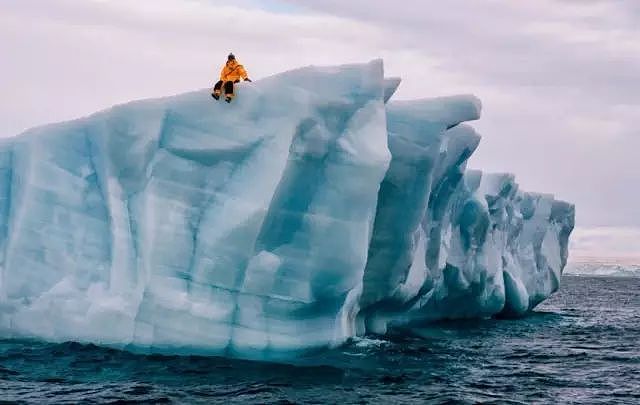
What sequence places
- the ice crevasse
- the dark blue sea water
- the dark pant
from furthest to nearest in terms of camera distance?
the dark pant < the ice crevasse < the dark blue sea water

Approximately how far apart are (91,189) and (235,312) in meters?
3.87

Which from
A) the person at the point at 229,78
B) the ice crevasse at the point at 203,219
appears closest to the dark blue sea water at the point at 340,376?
the ice crevasse at the point at 203,219

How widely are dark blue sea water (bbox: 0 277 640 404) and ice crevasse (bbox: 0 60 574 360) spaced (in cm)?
58

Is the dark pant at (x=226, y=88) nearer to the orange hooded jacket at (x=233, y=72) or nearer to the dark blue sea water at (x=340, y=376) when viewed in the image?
the orange hooded jacket at (x=233, y=72)

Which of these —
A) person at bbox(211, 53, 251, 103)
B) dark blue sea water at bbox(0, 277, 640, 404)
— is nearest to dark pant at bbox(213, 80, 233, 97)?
person at bbox(211, 53, 251, 103)

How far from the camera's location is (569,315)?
112 feet

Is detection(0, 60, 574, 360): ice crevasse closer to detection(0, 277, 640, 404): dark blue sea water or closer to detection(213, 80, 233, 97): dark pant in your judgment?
detection(213, 80, 233, 97): dark pant

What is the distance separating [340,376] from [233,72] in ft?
19.4

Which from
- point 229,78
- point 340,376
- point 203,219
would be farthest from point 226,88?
point 340,376

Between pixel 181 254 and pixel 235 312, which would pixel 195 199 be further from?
pixel 235 312

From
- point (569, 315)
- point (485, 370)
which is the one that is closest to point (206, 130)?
point (485, 370)

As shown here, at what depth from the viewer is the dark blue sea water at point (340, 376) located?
12.2 metres

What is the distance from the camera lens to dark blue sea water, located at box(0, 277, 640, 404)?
12182mm

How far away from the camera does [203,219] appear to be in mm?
14555
